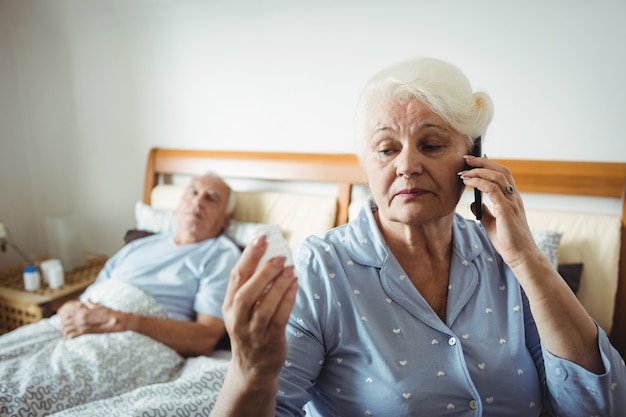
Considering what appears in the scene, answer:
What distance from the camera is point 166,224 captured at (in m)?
2.28

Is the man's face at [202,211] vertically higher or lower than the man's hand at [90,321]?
higher

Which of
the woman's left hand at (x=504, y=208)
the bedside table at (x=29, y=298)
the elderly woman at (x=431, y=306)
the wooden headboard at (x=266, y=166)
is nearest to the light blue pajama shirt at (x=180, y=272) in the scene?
the bedside table at (x=29, y=298)

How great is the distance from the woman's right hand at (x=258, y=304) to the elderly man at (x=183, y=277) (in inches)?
44.5

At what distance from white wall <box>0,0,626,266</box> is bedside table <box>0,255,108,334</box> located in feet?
1.41

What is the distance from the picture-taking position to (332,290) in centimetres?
91

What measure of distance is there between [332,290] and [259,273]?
1.11 ft

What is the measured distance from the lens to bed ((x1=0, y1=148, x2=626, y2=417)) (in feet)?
4.29

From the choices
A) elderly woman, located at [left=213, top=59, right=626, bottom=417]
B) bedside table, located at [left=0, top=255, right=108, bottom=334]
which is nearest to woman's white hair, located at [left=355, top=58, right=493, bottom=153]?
elderly woman, located at [left=213, top=59, right=626, bottom=417]

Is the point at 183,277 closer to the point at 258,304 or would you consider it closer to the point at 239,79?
the point at 239,79

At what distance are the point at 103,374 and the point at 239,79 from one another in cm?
159

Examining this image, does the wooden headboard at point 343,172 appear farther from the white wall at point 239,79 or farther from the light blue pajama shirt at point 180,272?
the light blue pajama shirt at point 180,272

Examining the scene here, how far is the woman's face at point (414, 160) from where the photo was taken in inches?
36.6

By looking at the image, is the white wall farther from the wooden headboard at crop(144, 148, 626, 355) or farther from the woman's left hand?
the woman's left hand

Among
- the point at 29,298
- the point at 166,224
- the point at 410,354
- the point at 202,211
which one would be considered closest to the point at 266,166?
the point at 202,211
